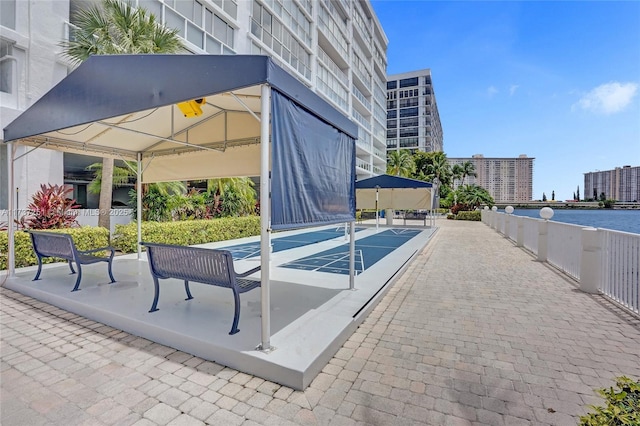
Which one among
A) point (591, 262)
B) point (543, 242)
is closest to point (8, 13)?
point (591, 262)

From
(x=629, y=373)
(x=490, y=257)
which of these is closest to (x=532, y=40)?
(x=490, y=257)

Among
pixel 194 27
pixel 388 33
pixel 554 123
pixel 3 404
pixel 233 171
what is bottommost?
pixel 3 404

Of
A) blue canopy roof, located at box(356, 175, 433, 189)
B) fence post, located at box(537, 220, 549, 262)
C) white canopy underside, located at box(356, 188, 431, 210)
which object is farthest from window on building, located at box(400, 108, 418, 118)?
fence post, located at box(537, 220, 549, 262)

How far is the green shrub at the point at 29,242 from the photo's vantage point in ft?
23.2

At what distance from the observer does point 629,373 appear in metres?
3.15

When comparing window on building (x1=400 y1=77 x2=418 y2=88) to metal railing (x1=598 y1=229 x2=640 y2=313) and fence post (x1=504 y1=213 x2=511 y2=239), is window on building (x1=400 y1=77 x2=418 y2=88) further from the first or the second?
metal railing (x1=598 y1=229 x2=640 y2=313)

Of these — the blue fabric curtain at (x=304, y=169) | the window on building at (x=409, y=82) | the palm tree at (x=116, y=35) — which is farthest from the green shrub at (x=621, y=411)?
the window on building at (x=409, y=82)

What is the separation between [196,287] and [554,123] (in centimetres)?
2407

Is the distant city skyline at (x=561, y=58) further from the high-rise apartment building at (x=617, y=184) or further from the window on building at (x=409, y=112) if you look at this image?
the window on building at (x=409, y=112)

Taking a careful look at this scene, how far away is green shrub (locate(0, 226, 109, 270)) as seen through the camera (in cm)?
706

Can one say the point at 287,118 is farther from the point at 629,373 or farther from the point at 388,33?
the point at 388,33

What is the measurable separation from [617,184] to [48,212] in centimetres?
8775

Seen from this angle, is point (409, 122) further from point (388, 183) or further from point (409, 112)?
point (388, 183)

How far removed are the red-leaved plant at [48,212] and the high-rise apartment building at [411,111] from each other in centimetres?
7364
